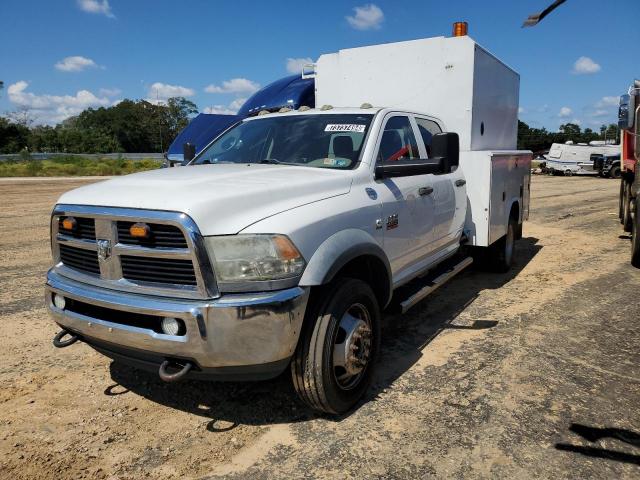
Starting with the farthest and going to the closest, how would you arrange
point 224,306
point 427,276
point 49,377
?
1. point 427,276
2. point 49,377
3. point 224,306

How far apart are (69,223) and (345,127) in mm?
2065

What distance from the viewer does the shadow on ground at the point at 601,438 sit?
9.09 feet

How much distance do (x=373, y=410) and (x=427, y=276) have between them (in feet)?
6.49

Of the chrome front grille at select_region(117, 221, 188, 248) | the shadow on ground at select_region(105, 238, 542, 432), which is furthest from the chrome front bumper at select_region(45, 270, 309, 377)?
the shadow on ground at select_region(105, 238, 542, 432)

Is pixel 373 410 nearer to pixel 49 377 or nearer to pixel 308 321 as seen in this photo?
pixel 308 321

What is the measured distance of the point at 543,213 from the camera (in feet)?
45.9

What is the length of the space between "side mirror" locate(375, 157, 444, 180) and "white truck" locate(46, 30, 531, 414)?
0.01 metres

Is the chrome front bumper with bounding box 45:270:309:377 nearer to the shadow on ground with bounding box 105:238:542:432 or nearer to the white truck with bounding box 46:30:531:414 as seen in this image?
the white truck with bounding box 46:30:531:414

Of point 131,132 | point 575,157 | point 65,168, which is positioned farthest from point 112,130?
point 575,157

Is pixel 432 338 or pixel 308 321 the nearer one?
pixel 308 321

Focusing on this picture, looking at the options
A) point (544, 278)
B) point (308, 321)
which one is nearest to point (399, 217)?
point (308, 321)

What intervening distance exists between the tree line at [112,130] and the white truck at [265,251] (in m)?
77.1

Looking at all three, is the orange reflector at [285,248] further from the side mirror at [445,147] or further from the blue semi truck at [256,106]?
the blue semi truck at [256,106]

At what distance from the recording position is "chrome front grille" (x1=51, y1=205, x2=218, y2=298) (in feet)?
8.50
